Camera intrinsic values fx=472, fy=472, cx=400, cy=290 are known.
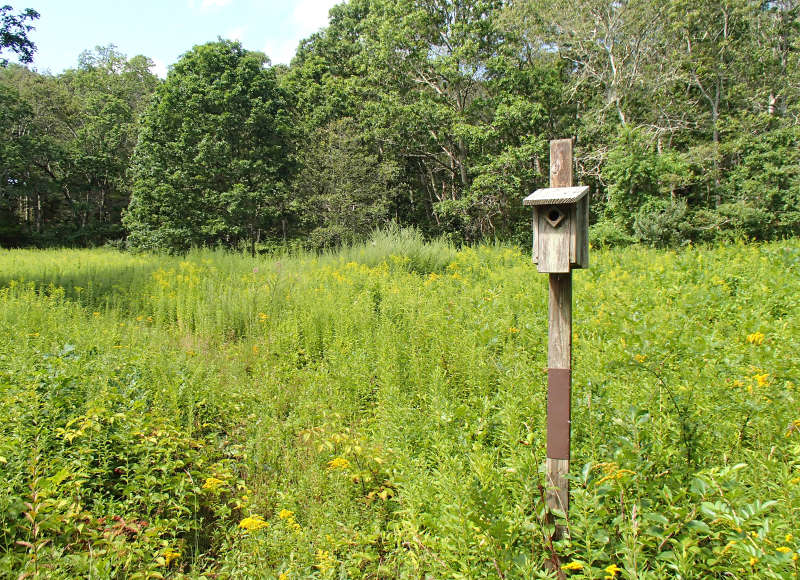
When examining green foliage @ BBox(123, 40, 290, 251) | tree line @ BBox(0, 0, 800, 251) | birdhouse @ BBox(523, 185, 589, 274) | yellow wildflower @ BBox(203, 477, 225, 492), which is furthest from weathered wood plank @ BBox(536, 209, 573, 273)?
green foliage @ BBox(123, 40, 290, 251)

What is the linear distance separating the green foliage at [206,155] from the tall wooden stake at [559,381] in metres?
17.3

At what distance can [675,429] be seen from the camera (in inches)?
92.2

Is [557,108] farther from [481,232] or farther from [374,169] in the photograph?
[374,169]

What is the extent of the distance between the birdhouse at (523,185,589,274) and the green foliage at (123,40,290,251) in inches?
684

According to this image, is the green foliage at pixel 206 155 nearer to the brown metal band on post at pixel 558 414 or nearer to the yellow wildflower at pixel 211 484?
the yellow wildflower at pixel 211 484

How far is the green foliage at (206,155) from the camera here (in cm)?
1872

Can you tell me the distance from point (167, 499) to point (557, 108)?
19.9 metres

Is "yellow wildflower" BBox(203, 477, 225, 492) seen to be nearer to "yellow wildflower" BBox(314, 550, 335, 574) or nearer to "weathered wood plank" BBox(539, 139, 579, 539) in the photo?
"yellow wildflower" BBox(314, 550, 335, 574)

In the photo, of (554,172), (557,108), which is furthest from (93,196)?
(554,172)

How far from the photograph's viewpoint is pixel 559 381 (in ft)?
7.16

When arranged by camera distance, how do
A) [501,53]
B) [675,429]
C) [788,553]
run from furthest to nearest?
[501,53] < [675,429] < [788,553]

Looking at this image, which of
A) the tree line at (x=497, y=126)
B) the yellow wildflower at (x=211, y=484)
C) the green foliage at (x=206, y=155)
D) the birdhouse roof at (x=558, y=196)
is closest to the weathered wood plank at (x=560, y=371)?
the birdhouse roof at (x=558, y=196)

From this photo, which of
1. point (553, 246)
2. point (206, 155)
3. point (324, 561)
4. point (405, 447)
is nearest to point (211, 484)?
point (324, 561)

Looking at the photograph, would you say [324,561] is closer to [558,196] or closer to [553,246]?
[553,246]
